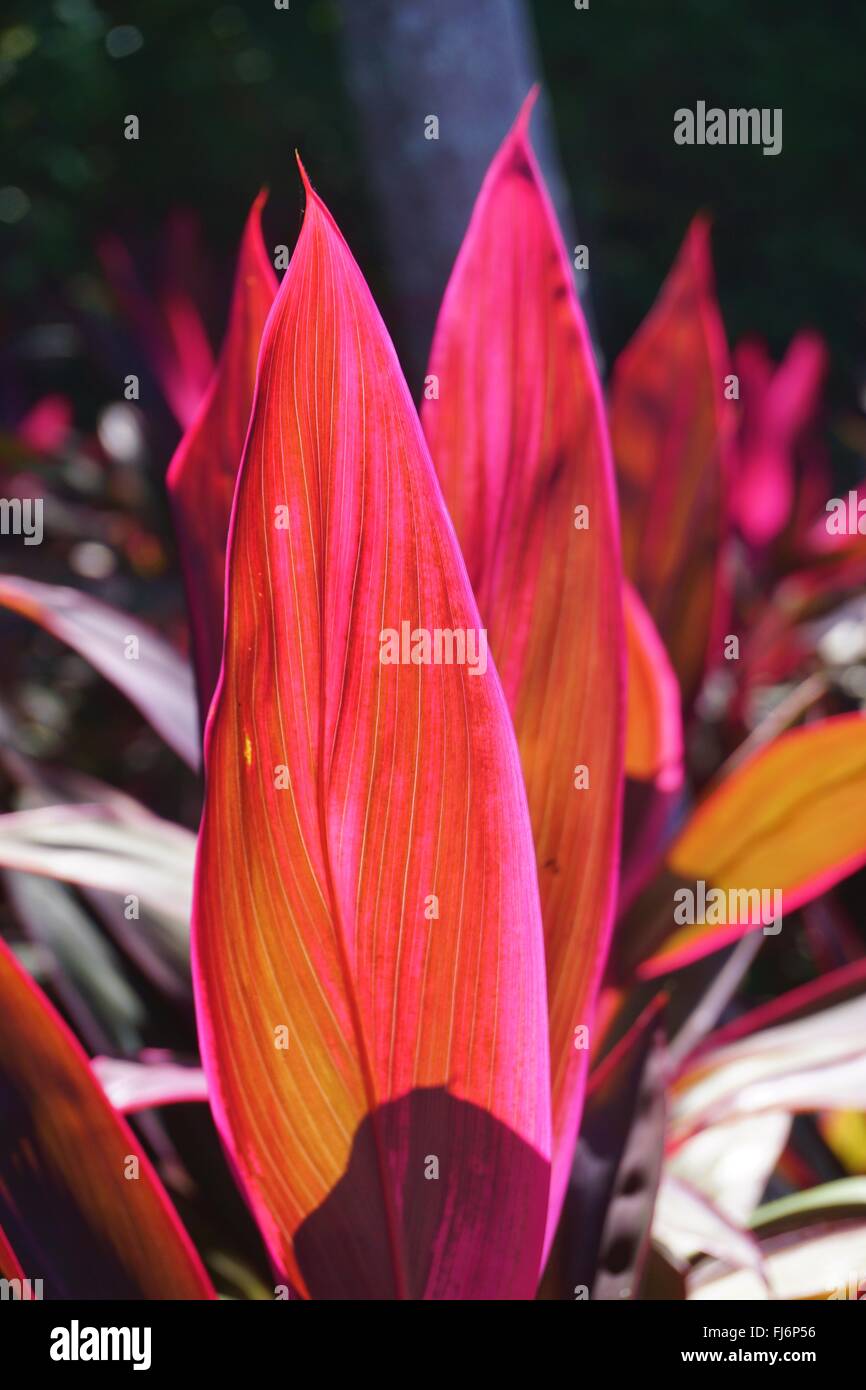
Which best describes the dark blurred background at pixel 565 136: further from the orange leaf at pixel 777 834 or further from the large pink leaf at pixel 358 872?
the large pink leaf at pixel 358 872

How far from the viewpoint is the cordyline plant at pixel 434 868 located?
0.38 metres

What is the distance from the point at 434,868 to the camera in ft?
1.34

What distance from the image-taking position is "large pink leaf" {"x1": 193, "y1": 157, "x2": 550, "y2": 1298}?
0.37 metres

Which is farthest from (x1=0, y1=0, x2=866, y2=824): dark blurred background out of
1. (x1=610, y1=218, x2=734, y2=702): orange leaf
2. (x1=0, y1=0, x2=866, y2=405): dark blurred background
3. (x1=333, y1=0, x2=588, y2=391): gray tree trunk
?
(x1=610, y1=218, x2=734, y2=702): orange leaf

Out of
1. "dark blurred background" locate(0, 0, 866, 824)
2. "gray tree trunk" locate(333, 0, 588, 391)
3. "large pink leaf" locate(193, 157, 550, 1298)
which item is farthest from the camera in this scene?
"dark blurred background" locate(0, 0, 866, 824)

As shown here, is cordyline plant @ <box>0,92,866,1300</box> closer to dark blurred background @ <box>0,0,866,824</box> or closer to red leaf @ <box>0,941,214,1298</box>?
red leaf @ <box>0,941,214,1298</box>

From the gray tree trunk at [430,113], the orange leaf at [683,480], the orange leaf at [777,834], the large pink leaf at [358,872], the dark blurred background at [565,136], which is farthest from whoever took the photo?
the dark blurred background at [565,136]

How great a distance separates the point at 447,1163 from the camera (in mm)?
438

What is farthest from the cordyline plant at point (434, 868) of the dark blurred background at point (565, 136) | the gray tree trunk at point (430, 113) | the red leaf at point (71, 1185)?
the dark blurred background at point (565, 136)

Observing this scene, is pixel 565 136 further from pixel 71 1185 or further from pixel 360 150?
pixel 71 1185

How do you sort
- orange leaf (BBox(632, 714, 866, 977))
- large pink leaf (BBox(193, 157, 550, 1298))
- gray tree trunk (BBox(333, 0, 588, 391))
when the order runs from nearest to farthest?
1. large pink leaf (BBox(193, 157, 550, 1298))
2. orange leaf (BBox(632, 714, 866, 977))
3. gray tree trunk (BBox(333, 0, 588, 391))

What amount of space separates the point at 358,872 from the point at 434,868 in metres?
0.03

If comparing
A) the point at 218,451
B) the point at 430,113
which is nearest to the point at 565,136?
the point at 430,113

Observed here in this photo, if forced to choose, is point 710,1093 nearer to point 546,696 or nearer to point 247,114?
point 546,696
